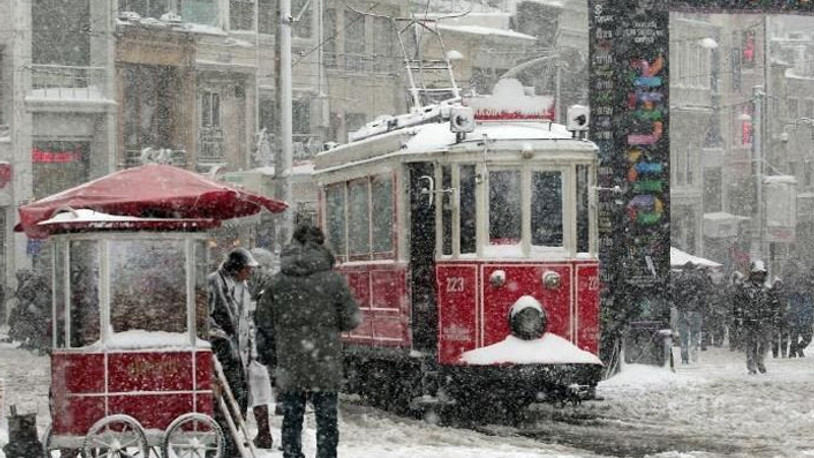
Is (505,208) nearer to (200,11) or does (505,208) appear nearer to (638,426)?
(638,426)

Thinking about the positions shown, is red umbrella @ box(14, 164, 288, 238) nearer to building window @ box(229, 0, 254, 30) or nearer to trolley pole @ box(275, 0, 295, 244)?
trolley pole @ box(275, 0, 295, 244)

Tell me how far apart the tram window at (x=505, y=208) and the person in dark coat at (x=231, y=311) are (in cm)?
405

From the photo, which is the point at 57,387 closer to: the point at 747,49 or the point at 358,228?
the point at 358,228

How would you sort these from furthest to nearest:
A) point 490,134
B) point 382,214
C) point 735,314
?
point 735,314, point 382,214, point 490,134

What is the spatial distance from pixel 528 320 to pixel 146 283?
5.48m

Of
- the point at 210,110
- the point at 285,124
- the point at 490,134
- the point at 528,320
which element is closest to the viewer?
the point at 528,320

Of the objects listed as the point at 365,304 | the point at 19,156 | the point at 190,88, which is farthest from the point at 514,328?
the point at 190,88

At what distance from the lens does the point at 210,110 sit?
4747 cm

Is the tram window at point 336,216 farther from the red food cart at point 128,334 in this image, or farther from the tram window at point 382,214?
the red food cart at point 128,334

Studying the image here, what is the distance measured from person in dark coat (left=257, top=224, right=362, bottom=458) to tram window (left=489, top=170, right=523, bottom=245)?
5716 millimetres

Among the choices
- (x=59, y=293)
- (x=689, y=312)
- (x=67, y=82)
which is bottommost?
(x=689, y=312)

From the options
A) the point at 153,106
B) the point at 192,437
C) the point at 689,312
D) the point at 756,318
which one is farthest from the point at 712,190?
the point at 192,437

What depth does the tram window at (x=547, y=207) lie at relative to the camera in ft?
56.3

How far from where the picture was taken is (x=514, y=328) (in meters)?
16.9
